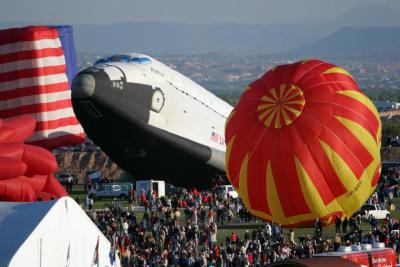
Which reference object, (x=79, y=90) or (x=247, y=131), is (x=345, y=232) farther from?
(x=79, y=90)

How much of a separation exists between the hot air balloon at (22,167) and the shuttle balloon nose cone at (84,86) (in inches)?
492

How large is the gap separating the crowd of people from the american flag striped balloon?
5742mm

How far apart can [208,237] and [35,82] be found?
15.1 metres

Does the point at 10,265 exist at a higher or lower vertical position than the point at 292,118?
lower

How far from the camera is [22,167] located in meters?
35.0

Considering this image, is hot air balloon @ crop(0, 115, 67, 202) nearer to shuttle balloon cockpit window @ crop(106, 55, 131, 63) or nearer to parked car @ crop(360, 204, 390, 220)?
parked car @ crop(360, 204, 390, 220)

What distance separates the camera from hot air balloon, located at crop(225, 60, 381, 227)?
39.4 m

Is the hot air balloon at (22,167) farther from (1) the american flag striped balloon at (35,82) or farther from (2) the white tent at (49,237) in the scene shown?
(1) the american flag striped balloon at (35,82)

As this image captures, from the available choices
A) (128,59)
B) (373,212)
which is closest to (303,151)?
(373,212)

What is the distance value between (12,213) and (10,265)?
→ 2916mm

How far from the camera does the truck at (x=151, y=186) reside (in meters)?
53.5

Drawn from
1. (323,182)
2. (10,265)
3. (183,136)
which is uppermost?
(183,136)

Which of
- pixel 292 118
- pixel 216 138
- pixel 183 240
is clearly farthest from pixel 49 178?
pixel 216 138

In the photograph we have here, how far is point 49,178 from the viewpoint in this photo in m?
38.0
